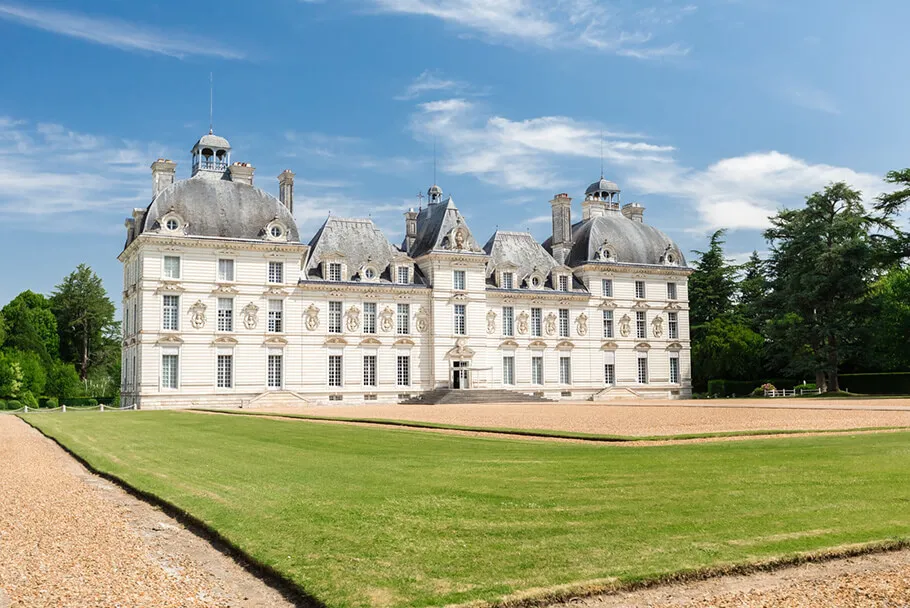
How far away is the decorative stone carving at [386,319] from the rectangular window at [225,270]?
8680 millimetres

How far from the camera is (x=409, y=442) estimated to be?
684 inches

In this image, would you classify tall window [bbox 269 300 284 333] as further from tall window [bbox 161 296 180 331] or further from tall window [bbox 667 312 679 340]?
tall window [bbox 667 312 679 340]

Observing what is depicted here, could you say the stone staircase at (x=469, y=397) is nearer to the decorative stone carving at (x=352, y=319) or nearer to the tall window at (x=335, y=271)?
the decorative stone carving at (x=352, y=319)

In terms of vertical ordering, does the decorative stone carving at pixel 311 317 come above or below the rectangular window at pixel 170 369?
above

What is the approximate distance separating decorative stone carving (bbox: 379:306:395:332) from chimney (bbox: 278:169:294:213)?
8.10 metres

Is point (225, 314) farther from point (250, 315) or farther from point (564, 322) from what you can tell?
point (564, 322)

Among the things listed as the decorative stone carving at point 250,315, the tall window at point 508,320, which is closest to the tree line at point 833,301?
the tall window at point 508,320

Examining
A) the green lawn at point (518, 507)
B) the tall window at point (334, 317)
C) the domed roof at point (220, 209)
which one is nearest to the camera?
the green lawn at point (518, 507)

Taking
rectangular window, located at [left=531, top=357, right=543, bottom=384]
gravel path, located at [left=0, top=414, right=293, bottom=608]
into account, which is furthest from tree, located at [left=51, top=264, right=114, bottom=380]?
Result: gravel path, located at [left=0, top=414, right=293, bottom=608]

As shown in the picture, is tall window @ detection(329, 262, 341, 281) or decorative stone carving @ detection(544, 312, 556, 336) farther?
decorative stone carving @ detection(544, 312, 556, 336)

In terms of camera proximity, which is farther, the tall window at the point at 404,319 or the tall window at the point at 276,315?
the tall window at the point at 404,319

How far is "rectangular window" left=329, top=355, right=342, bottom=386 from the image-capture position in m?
46.8

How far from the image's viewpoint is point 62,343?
2749 inches

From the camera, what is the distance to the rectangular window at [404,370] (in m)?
48.4
